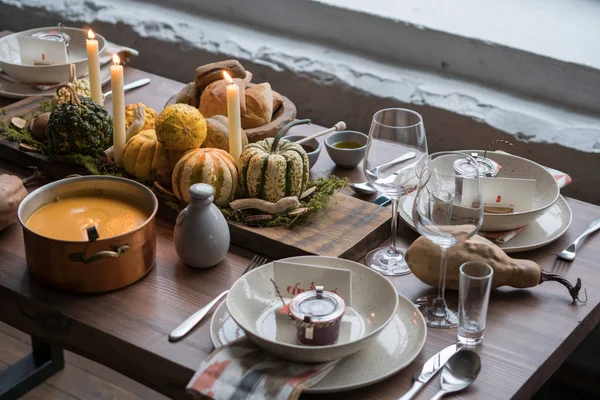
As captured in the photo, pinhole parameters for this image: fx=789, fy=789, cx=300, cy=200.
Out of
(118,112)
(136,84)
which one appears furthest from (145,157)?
(136,84)

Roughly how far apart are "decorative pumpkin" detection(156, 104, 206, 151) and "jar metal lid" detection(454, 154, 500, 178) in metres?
0.50

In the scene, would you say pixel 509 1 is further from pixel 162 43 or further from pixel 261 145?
pixel 261 145

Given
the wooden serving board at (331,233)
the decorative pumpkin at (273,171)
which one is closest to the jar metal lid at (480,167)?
the wooden serving board at (331,233)

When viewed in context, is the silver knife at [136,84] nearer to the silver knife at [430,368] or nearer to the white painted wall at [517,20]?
the white painted wall at [517,20]

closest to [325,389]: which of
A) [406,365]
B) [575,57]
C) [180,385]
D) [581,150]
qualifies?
[406,365]

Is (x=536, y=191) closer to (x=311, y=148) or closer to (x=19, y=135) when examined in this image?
(x=311, y=148)

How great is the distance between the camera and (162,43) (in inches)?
109

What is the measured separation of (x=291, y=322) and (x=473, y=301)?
0.89ft

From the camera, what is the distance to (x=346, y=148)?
174 cm

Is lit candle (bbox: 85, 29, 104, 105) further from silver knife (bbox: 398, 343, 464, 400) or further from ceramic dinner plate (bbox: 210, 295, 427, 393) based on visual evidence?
silver knife (bbox: 398, 343, 464, 400)

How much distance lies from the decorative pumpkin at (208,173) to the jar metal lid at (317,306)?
1.33 ft

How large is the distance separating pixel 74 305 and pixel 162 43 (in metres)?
1.67

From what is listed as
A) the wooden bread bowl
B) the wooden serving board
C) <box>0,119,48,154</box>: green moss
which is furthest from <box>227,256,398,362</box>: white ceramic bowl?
<box>0,119,48,154</box>: green moss

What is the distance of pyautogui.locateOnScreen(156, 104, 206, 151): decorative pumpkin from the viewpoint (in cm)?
151
